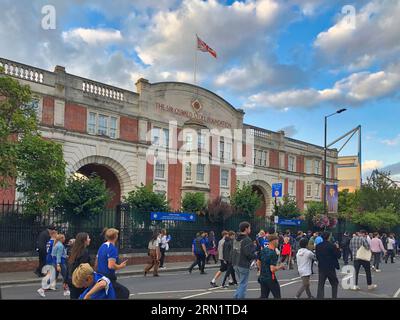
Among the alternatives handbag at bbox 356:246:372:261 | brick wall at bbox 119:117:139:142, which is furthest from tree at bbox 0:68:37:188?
brick wall at bbox 119:117:139:142

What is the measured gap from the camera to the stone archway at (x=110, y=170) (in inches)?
1286

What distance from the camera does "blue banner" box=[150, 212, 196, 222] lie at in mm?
24484

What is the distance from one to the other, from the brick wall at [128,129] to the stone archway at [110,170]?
2.07 m

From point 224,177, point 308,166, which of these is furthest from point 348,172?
point 224,177

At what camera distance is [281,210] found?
1596 inches

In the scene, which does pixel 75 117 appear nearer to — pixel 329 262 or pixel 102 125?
pixel 102 125

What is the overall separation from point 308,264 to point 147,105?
2640 cm

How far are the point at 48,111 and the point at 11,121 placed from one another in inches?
540

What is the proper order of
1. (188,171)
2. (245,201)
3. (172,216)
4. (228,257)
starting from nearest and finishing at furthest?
(228,257), (172,216), (245,201), (188,171)

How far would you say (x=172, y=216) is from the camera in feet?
83.6

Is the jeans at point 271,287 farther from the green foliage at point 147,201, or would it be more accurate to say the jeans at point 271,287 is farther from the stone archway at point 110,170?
the stone archway at point 110,170

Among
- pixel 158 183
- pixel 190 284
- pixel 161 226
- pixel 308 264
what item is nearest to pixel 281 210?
pixel 158 183

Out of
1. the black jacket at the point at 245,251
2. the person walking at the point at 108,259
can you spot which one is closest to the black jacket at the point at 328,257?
the black jacket at the point at 245,251
